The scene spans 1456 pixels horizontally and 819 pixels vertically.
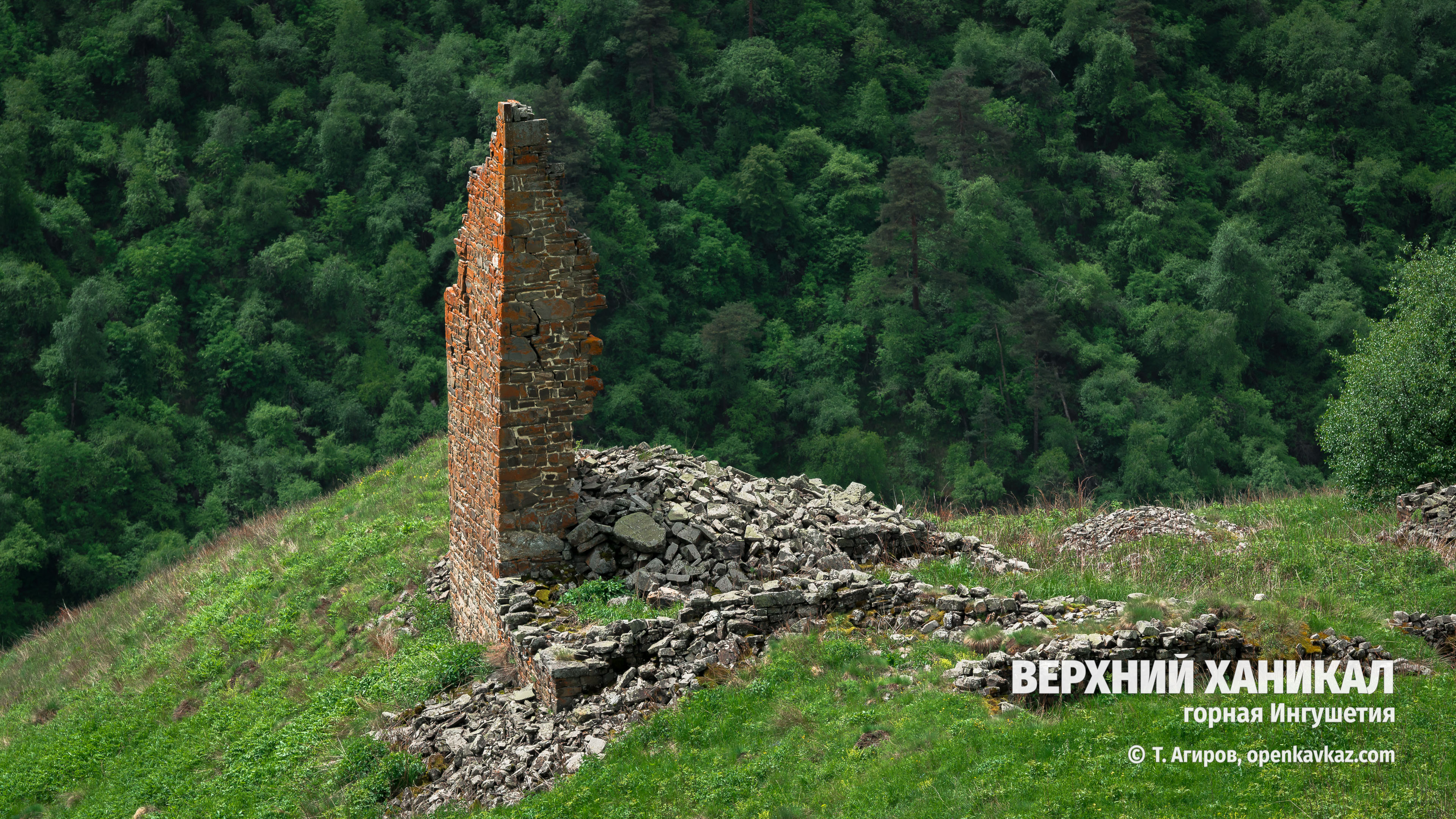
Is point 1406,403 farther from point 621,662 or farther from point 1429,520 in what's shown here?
point 621,662

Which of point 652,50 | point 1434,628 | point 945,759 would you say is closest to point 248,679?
point 945,759

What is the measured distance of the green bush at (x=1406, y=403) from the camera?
1697cm

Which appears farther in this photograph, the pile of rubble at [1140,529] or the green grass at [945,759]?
the pile of rubble at [1140,529]

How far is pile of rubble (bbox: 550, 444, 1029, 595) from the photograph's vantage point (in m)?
13.0

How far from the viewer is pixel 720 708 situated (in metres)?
10.5

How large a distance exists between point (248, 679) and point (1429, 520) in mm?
14402

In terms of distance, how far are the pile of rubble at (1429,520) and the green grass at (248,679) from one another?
1090 cm

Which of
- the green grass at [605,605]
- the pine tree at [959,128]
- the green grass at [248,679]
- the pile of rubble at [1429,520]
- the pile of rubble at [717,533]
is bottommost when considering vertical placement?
the green grass at [248,679]

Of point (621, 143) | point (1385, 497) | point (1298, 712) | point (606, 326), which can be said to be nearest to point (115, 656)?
point (1298, 712)

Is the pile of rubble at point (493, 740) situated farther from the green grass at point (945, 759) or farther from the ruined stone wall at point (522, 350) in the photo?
the ruined stone wall at point (522, 350)

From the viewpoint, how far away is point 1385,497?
17.2 meters

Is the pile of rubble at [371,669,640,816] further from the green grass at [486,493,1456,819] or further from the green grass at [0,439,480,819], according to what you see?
the green grass at [486,493,1456,819]

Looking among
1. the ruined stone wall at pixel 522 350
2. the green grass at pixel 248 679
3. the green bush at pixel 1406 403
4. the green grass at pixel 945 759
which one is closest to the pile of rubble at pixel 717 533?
the ruined stone wall at pixel 522 350

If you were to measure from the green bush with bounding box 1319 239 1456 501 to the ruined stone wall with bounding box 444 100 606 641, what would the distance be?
11036 millimetres
